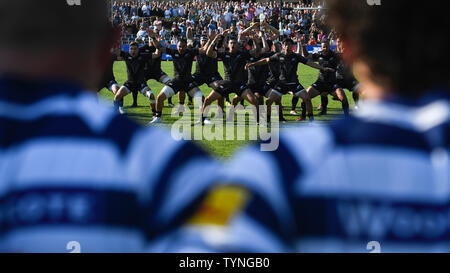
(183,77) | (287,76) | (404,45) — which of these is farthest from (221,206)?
(183,77)

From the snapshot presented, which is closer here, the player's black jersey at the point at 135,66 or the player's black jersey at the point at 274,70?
the player's black jersey at the point at 274,70

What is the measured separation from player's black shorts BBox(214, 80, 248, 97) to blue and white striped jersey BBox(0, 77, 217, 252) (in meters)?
12.4

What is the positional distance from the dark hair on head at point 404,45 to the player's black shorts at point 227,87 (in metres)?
12.3

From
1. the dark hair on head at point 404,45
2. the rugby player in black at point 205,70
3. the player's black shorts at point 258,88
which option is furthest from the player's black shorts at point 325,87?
the dark hair on head at point 404,45

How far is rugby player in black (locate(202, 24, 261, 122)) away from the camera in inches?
536

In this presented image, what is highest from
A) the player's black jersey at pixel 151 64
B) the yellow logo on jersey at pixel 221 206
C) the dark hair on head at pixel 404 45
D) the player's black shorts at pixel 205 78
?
the player's black jersey at pixel 151 64

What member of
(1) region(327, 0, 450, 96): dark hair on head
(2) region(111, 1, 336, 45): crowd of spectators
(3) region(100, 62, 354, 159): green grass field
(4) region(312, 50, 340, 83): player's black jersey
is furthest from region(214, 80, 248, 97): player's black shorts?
(2) region(111, 1, 336, 45): crowd of spectators

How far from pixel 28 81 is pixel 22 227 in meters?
0.32

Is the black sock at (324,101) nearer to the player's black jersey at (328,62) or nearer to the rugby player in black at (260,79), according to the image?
the player's black jersey at (328,62)

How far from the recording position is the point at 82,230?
1.16 metres

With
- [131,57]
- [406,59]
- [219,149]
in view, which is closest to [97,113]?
[406,59]

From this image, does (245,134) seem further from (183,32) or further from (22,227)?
(183,32)

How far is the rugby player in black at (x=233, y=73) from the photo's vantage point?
44.7ft

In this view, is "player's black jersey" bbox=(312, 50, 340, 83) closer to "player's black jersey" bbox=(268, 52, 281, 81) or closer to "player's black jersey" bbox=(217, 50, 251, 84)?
"player's black jersey" bbox=(268, 52, 281, 81)
